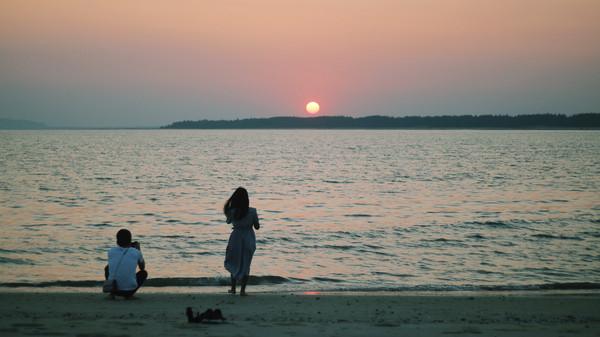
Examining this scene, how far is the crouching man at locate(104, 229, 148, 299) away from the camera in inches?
394

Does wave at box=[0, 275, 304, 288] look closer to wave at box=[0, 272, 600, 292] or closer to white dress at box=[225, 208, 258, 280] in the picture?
wave at box=[0, 272, 600, 292]

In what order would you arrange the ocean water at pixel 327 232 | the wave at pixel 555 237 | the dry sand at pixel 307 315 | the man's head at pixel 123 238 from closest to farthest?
the dry sand at pixel 307 315 → the man's head at pixel 123 238 → the ocean water at pixel 327 232 → the wave at pixel 555 237

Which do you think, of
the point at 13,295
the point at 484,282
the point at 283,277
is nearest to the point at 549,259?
the point at 484,282

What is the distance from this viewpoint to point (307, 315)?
9211 mm

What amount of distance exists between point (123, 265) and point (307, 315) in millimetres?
3050

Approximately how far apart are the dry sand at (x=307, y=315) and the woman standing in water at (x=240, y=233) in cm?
52

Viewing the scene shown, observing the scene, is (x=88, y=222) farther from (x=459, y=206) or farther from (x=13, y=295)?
(x=459, y=206)

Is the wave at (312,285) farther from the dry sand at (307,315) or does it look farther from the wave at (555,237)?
the wave at (555,237)

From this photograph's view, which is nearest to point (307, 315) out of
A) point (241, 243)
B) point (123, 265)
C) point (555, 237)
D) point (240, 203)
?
point (241, 243)

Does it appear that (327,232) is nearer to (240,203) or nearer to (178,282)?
(178,282)

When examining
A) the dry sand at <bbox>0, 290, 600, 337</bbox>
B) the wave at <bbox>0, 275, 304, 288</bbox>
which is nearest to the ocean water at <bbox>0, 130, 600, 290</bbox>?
the wave at <bbox>0, 275, 304, 288</bbox>

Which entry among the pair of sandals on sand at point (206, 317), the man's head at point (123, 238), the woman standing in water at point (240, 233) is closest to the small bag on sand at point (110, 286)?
the man's head at point (123, 238)

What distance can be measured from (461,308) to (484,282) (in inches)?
161

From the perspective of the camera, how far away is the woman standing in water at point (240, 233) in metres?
10.8
